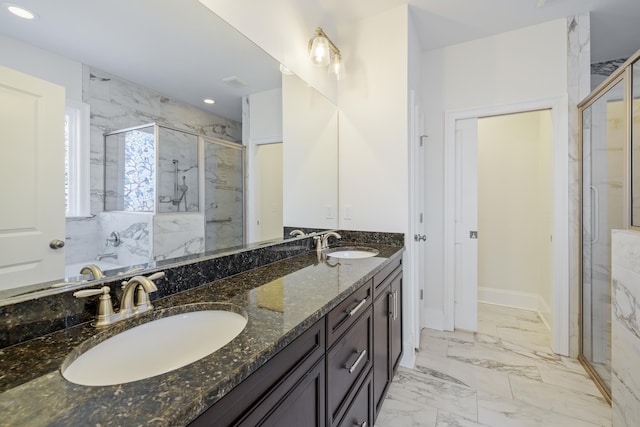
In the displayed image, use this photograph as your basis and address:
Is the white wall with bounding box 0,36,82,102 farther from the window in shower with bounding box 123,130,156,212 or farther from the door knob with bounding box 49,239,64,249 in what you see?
the door knob with bounding box 49,239,64,249

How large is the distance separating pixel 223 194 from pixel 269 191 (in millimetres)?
382

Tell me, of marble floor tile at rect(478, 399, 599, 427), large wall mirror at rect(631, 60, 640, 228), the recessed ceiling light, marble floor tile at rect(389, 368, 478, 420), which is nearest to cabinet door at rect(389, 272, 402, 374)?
marble floor tile at rect(389, 368, 478, 420)

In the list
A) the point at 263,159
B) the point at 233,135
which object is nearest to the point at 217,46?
the point at 233,135

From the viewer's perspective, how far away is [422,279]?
2.69 m

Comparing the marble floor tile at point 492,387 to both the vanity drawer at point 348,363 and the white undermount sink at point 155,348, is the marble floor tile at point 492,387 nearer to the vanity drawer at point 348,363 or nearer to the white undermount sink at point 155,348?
the vanity drawer at point 348,363

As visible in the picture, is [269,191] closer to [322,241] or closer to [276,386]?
[322,241]

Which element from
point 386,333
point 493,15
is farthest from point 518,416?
point 493,15

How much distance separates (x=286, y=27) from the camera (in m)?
1.76

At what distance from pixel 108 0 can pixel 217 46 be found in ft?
1.64

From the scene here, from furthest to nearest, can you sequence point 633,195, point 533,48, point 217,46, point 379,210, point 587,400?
1. point 533,48
2. point 379,210
3. point 587,400
4. point 633,195
5. point 217,46

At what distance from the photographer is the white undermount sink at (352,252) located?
1984mm

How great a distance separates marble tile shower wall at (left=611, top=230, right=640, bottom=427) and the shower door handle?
0.66 metres

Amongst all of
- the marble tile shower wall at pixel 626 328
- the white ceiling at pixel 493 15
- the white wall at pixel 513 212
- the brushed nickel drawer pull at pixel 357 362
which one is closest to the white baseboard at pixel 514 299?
the white wall at pixel 513 212

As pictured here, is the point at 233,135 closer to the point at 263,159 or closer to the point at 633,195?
the point at 263,159
